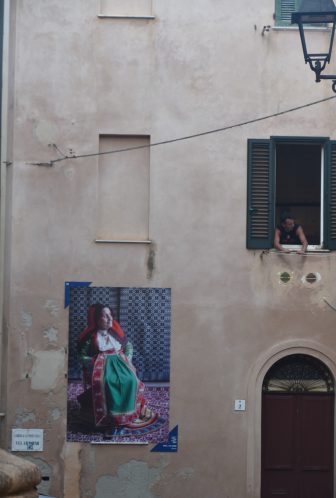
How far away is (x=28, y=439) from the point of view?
1630cm

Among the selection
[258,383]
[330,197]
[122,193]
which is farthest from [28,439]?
[330,197]

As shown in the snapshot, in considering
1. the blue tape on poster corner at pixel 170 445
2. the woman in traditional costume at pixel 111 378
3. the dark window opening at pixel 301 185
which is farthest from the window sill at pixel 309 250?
the blue tape on poster corner at pixel 170 445

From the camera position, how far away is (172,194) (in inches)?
654

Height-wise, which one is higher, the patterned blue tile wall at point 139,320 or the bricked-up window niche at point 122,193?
the bricked-up window niche at point 122,193

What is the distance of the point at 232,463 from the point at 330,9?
815 centimetres

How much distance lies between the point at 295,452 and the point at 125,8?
773 cm

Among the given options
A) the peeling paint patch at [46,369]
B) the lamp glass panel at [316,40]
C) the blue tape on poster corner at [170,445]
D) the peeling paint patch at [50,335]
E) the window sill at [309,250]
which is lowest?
the blue tape on poster corner at [170,445]

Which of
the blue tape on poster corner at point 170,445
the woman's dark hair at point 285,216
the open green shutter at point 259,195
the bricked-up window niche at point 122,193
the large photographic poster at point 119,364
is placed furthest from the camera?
the woman's dark hair at point 285,216

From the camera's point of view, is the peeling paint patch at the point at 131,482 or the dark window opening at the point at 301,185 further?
the dark window opening at the point at 301,185

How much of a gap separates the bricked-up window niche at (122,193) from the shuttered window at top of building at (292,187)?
1726mm

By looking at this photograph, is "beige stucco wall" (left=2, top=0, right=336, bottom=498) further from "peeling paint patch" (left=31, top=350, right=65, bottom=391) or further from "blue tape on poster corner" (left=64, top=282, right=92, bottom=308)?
"blue tape on poster corner" (left=64, top=282, right=92, bottom=308)

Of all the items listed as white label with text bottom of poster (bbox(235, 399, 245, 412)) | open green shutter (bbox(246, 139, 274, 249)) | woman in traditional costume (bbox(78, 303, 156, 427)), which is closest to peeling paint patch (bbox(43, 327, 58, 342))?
woman in traditional costume (bbox(78, 303, 156, 427))

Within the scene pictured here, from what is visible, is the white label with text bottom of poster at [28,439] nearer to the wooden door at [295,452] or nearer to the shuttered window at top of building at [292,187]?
the wooden door at [295,452]

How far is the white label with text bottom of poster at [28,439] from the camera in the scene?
53.4 ft
